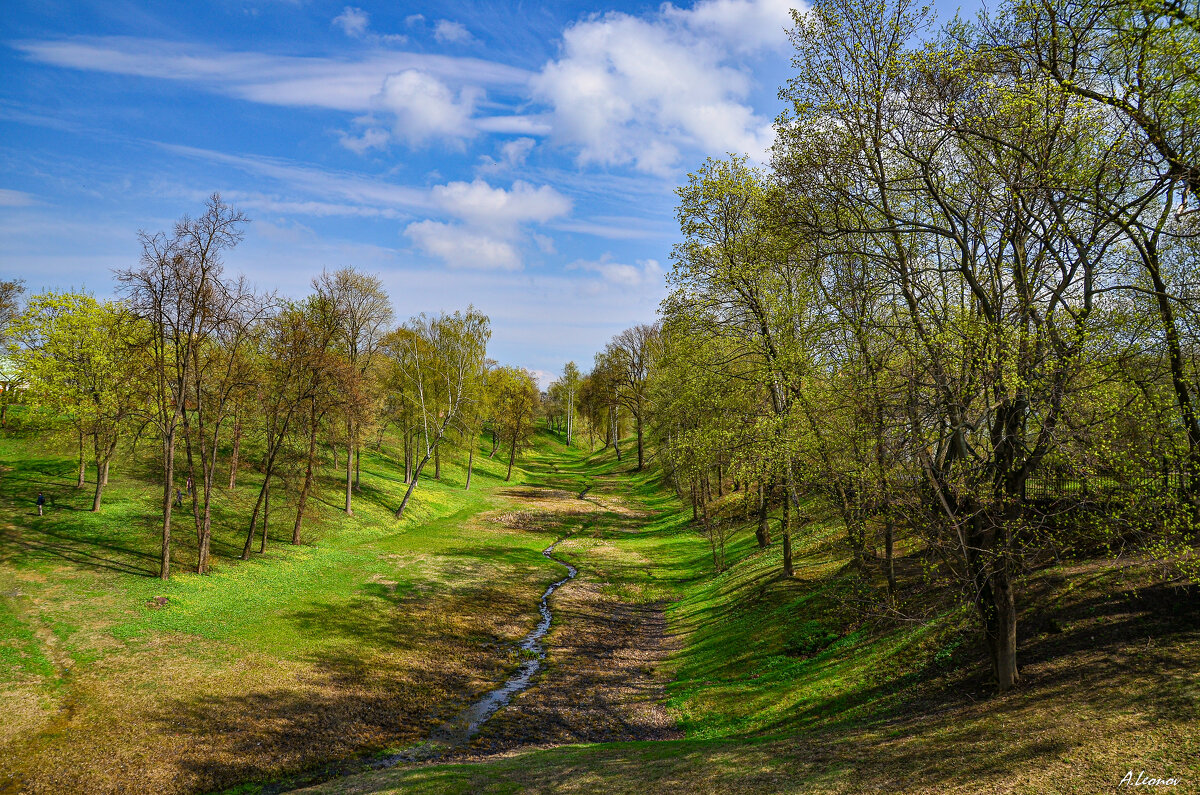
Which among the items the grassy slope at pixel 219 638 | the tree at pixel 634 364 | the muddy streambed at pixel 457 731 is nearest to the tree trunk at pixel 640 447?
the tree at pixel 634 364

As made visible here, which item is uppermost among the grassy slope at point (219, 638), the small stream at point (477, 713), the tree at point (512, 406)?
the tree at point (512, 406)

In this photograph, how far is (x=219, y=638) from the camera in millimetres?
23812

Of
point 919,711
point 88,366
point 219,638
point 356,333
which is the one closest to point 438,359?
point 356,333

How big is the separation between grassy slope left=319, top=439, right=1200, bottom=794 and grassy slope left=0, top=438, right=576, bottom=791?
17.6 feet

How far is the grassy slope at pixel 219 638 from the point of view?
16562mm

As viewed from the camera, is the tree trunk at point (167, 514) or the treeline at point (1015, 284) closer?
the treeline at point (1015, 284)

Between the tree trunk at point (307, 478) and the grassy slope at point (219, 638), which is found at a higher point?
the tree trunk at point (307, 478)

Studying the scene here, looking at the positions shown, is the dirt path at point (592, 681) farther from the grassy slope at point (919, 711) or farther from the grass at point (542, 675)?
the grassy slope at point (919, 711)

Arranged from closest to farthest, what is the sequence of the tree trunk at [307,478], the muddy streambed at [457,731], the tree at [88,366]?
the muddy streambed at [457,731] < the tree at [88,366] < the tree trunk at [307,478]

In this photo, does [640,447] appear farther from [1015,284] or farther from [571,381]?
[1015,284]

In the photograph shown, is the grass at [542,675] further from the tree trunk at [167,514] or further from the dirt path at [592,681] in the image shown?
the tree trunk at [167,514]

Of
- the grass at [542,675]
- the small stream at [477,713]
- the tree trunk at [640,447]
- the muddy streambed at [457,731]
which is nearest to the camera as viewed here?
the grass at [542,675]

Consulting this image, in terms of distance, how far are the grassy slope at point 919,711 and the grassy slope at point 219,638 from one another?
536 cm

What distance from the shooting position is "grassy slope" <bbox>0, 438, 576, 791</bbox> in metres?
16.6
